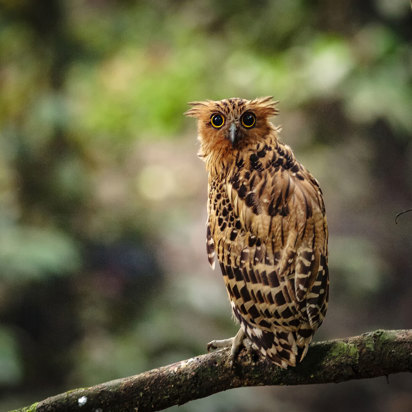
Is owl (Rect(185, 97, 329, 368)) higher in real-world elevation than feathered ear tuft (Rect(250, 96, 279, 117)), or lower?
lower

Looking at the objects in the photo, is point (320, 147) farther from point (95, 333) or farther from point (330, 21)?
point (95, 333)

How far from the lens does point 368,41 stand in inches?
189

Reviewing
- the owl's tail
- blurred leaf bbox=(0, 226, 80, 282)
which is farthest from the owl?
blurred leaf bbox=(0, 226, 80, 282)

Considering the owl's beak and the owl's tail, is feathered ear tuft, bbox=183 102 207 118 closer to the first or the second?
the owl's beak

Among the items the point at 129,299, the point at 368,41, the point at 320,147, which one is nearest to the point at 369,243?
the point at 320,147

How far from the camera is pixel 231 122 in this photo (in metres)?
1.90

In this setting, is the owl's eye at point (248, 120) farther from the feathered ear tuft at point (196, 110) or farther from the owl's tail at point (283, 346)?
→ the owl's tail at point (283, 346)

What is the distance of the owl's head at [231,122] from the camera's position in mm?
1881

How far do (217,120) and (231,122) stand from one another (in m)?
0.04

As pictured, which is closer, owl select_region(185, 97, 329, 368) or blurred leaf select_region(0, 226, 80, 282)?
owl select_region(185, 97, 329, 368)

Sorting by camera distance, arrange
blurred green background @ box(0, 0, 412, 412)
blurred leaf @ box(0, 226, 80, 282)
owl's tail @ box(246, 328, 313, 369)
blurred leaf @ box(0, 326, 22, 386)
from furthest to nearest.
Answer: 1. blurred green background @ box(0, 0, 412, 412)
2. blurred leaf @ box(0, 226, 80, 282)
3. blurred leaf @ box(0, 326, 22, 386)
4. owl's tail @ box(246, 328, 313, 369)

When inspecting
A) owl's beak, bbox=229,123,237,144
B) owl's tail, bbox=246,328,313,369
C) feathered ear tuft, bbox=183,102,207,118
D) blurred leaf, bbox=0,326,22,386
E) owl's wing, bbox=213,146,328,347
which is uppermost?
feathered ear tuft, bbox=183,102,207,118

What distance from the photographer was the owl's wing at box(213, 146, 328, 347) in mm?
1876

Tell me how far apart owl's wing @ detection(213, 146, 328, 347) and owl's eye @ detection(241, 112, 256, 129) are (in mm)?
146
